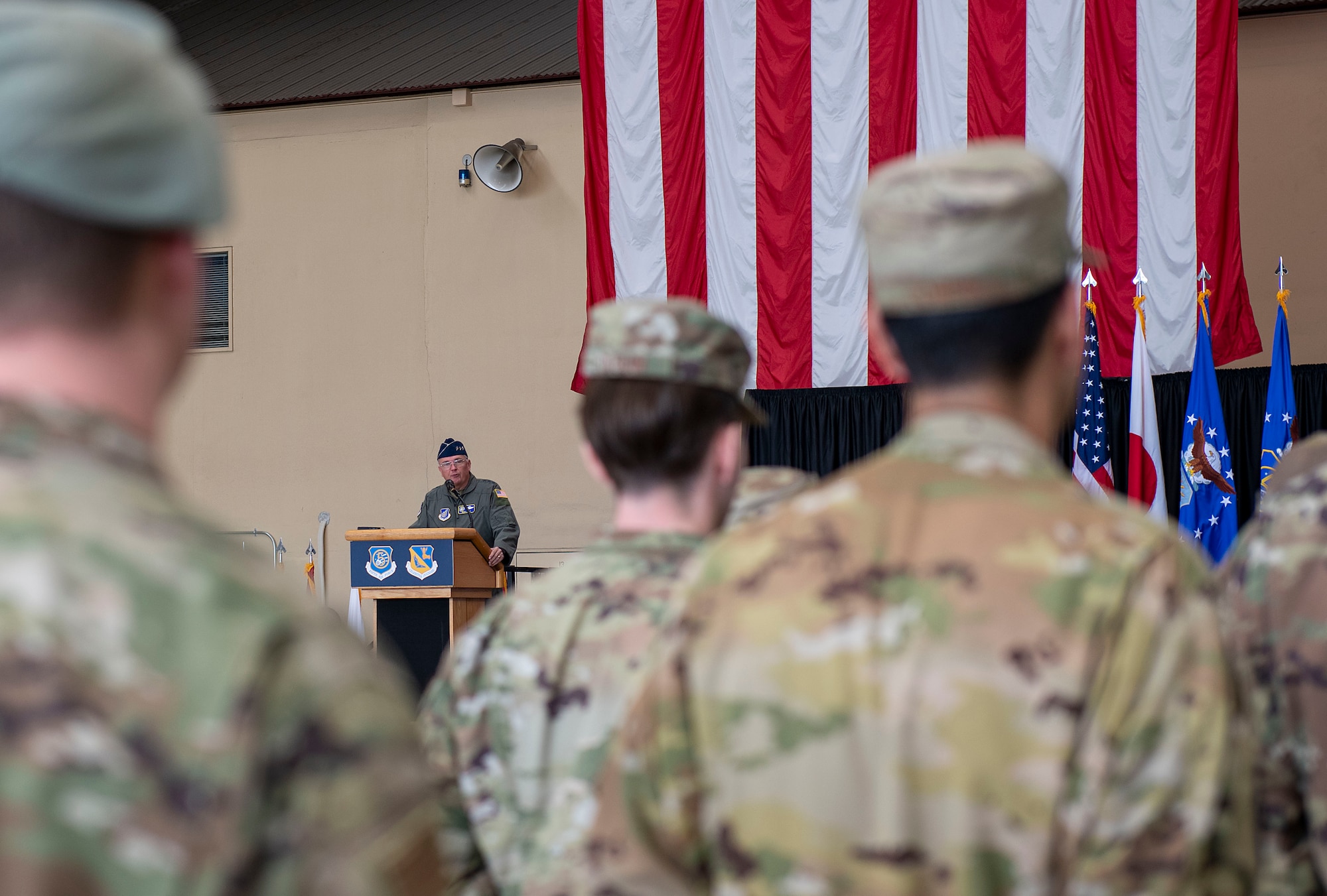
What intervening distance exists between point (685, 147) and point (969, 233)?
275 inches

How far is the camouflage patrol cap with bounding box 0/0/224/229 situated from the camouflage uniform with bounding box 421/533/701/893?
902 mm

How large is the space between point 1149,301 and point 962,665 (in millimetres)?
6639

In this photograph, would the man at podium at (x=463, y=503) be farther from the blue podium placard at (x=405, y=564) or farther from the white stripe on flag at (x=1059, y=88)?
the white stripe on flag at (x=1059, y=88)

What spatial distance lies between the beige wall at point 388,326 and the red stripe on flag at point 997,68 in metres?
3.34

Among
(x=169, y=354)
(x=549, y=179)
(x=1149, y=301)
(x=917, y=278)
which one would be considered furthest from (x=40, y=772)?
(x=549, y=179)

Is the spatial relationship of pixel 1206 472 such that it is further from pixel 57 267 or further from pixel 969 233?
pixel 57 267

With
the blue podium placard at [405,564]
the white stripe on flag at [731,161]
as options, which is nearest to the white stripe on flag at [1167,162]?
the white stripe on flag at [731,161]

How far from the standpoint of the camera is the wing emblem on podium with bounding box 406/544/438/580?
21.0 feet

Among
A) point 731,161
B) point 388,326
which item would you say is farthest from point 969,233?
point 388,326

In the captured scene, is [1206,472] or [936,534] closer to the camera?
[936,534]

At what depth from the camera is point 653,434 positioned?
1545 mm

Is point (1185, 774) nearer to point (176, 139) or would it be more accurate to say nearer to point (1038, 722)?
point (1038, 722)

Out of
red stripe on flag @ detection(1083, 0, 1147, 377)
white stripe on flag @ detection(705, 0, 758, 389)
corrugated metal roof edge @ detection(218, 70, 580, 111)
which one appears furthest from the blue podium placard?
corrugated metal roof edge @ detection(218, 70, 580, 111)

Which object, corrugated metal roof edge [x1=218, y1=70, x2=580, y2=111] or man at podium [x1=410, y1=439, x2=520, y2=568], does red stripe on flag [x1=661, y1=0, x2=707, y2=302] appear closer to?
man at podium [x1=410, y1=439, x2=520, y2=568]
